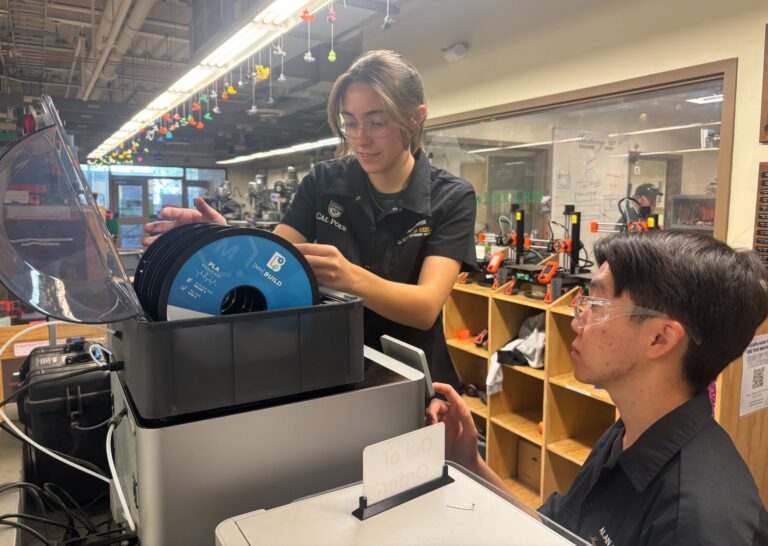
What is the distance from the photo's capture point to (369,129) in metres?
1.22

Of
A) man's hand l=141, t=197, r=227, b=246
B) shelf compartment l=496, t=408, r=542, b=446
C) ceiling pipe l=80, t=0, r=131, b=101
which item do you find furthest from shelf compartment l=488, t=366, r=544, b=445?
ceiling pipe l=80, t=0, r=131, b=101

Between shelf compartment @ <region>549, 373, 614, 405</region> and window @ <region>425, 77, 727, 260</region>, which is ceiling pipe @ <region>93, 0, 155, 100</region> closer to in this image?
window @ <region>425, 77, 727, 260</region>

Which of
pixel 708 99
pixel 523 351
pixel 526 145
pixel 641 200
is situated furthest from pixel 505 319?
pixel 708 99

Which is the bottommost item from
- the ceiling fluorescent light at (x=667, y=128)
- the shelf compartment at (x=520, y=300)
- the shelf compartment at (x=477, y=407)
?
the shelf compartment at (x=477, y=407)

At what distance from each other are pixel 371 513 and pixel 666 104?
321cm

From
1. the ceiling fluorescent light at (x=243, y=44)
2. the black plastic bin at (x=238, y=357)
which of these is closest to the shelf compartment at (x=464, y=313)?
the ceiling fluorescent light at (x=243, y=44)

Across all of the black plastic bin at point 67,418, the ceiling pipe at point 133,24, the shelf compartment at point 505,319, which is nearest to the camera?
the black plastic bin at point 67,418

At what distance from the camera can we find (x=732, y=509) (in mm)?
866

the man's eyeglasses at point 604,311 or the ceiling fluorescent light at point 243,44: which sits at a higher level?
the ceiling fluorescent light at point 243,44

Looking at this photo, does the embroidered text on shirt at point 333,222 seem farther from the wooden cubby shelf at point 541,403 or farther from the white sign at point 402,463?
the wooden cubby shelf at point 541,403

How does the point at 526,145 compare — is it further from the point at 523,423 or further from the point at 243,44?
the point at 243,44

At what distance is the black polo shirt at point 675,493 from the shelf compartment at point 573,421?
6.64 ft

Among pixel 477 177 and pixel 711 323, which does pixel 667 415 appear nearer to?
pixel 711 323

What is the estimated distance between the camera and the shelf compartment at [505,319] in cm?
346
